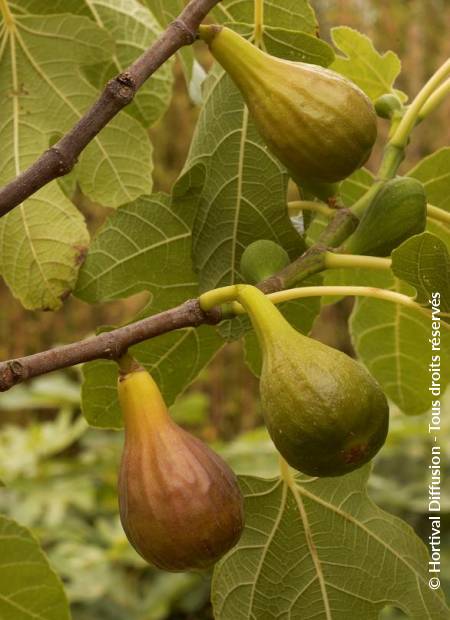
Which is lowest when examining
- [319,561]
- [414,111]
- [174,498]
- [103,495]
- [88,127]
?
[103,495]

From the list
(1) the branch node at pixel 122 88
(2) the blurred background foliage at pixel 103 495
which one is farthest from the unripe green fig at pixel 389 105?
(2) the blurred background foliage at pixel 103 495

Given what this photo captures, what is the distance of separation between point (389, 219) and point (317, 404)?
26 cm

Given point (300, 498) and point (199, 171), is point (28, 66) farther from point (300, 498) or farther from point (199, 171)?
point (300, 498)

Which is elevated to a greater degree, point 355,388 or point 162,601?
point 355,388

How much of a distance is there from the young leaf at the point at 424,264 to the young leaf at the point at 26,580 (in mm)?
568

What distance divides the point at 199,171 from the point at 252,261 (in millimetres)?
246

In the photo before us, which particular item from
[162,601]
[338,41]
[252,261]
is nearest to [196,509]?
[252,261]

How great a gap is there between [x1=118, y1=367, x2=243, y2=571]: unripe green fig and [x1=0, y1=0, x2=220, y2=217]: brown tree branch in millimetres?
223

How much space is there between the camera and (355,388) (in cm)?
82

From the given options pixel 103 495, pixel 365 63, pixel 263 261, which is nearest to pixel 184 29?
pixel 263 261

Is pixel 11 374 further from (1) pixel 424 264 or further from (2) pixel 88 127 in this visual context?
(1) pixel 424 264

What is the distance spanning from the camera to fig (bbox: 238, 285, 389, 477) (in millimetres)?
817

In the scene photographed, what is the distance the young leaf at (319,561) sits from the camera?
1176 mm

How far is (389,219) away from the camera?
1.00 m
